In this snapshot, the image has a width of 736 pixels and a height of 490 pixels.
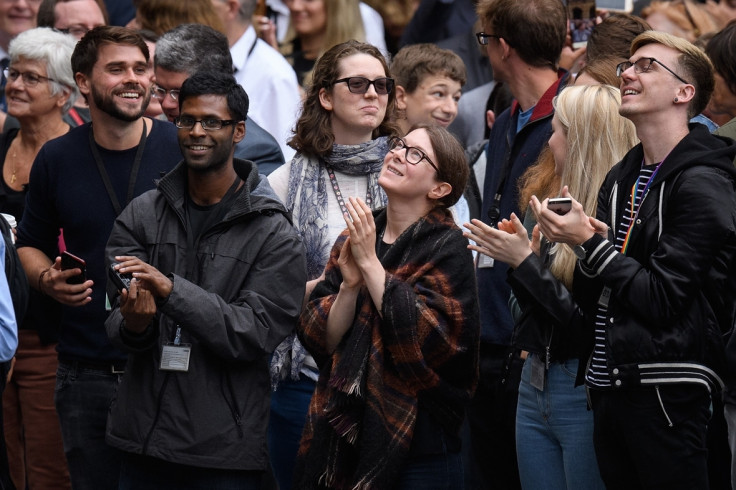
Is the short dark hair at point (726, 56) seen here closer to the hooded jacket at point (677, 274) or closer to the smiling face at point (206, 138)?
the hooded jacket at point (677, 274)

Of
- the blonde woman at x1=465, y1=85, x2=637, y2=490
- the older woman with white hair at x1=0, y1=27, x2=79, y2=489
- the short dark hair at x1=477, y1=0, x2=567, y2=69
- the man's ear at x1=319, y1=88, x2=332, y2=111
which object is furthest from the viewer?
the older woman with white hair at x1=0, y1=27, x2=79, y2=489

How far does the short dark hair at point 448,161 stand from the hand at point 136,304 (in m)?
1.20

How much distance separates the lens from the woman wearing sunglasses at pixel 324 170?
5.25 meters

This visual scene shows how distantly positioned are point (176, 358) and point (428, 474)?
3.36 feet

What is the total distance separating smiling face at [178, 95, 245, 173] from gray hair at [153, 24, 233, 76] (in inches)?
54.7

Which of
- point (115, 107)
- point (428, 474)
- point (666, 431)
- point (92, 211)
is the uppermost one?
point (115, 107)

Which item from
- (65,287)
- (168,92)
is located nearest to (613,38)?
(168,92)

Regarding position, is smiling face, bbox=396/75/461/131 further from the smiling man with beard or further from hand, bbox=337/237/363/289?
hand, bbox=337/237/363/289

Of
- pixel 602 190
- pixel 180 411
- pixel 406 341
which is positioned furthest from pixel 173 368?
pixel 602 190

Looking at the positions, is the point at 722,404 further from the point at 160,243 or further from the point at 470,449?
the point at 160,243

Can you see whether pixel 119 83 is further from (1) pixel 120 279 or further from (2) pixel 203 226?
(1) pixel 120 279

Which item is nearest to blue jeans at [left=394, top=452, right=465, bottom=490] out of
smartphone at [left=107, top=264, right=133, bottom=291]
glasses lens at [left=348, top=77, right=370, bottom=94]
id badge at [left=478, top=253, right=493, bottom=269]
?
smartphone at [left=107, top=264, right=133, bottom=291]

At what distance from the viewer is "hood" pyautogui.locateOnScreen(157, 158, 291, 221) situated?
15.4 feet

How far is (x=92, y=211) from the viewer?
17.7ft
